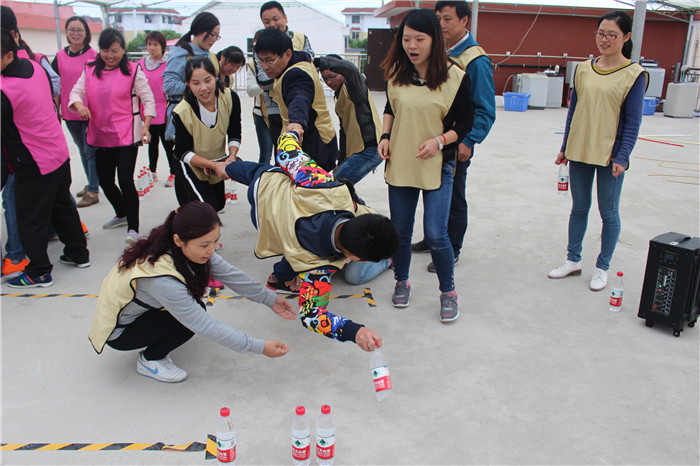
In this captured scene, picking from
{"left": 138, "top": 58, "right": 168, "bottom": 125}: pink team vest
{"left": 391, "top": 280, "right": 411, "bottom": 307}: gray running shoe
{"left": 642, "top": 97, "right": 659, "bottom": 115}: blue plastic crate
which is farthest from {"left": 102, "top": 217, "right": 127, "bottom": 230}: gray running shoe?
{"left": 642, "top": 97, "right": 659, "bottom": 115}: blue plastic crate

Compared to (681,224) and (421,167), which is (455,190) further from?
(681,224)

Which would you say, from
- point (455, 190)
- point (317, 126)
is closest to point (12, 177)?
point (317, 126)

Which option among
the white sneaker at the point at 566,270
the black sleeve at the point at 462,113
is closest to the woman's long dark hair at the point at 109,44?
the black sleeve at the point at 462,113

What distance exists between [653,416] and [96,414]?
2485 millimetres

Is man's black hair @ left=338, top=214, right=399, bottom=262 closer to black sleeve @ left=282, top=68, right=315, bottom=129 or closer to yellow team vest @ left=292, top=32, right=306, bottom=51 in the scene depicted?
black sleeve @ left=282, top=68, right=315, bottom=129

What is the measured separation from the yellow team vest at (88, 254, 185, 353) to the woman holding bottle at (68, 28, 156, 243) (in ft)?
6.43

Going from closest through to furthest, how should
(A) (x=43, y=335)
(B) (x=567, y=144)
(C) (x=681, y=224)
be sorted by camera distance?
(A) (x=43, y=335)
(B) (x=567, y=144)
(C) (x=681, y=224)

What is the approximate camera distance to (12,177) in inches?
153

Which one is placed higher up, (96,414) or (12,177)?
(12,177)

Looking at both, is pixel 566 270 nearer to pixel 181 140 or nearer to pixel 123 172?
pixel 181 140

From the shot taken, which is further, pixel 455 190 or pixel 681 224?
pixel 681 224

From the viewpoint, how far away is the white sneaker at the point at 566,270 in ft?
13.2

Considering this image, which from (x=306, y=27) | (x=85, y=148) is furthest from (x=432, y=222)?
(x=306, y=27)

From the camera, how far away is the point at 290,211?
9.37 ft
